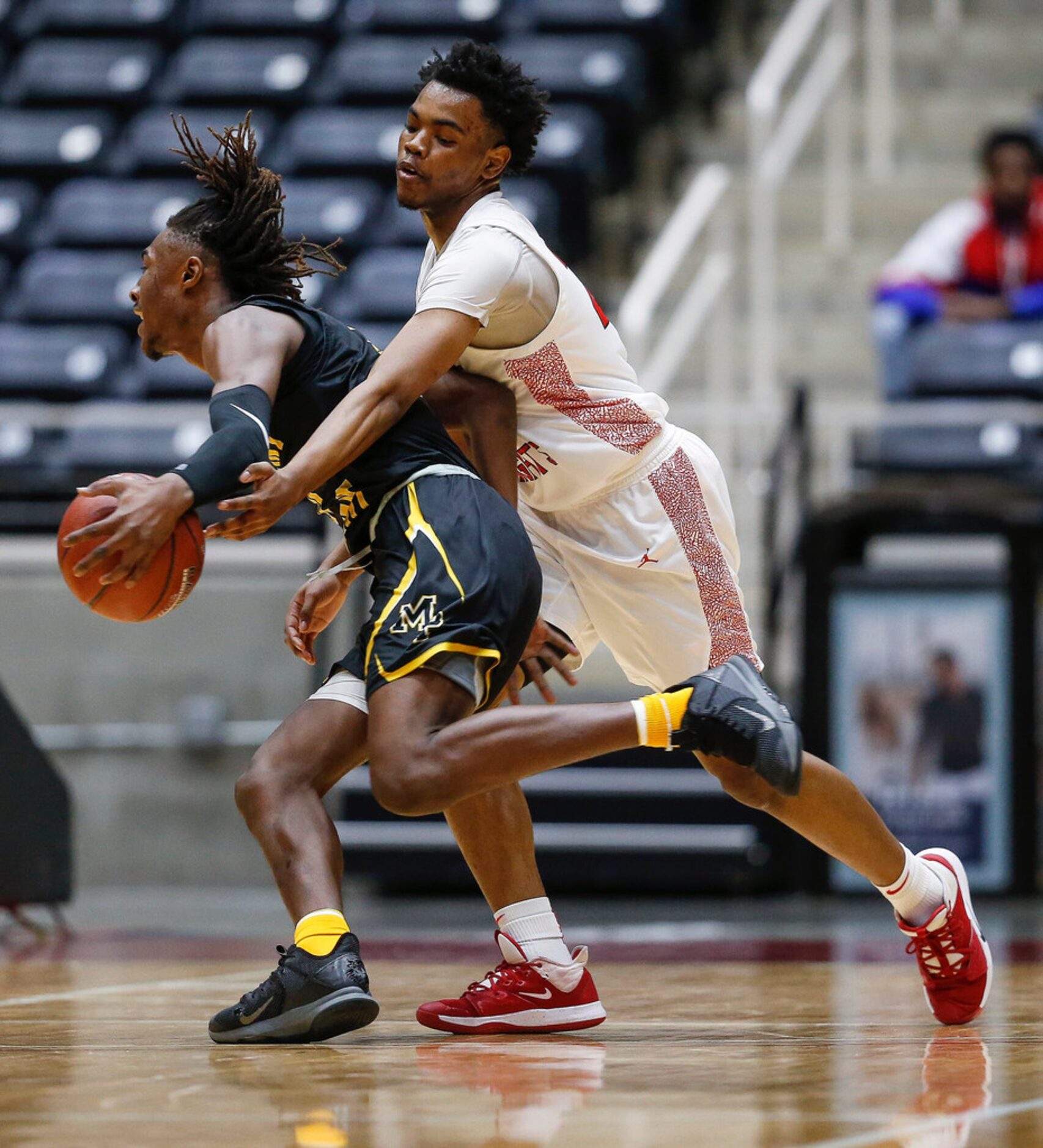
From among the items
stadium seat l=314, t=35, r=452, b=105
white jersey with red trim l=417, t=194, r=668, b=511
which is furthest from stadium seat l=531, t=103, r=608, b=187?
white jersey with red trim l=417, t=194, r=668, b=511

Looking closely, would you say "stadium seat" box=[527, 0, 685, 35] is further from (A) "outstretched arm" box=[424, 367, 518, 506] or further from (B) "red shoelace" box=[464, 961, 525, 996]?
(B) "red shoelace" box=[464, 961, 525, 996]

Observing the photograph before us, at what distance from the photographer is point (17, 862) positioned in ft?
21.4

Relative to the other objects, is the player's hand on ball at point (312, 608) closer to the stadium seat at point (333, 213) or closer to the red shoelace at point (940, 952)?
the red shoelace at point (940, 952)

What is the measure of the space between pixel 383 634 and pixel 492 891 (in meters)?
0.62

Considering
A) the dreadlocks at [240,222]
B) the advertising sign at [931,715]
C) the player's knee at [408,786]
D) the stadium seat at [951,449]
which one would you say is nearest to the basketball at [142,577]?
the player's knee at [408,786]

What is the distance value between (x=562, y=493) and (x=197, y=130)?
7538 mm

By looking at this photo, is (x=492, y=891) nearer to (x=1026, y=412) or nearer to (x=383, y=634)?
Result: (x=383, y=634)

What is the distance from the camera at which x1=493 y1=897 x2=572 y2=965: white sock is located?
12.6 feet

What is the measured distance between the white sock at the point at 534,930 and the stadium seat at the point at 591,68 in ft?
23.7

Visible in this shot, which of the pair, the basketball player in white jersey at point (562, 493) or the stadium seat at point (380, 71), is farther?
the stadium seat at point (380, 71)

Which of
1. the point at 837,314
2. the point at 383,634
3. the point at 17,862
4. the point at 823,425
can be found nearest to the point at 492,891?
the point at 383,634

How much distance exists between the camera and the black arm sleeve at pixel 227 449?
3352 millimetres

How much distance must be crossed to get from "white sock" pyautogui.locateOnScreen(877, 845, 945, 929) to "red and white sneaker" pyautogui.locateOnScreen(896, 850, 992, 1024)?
1 cm

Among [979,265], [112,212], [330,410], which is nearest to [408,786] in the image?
[330,410]
